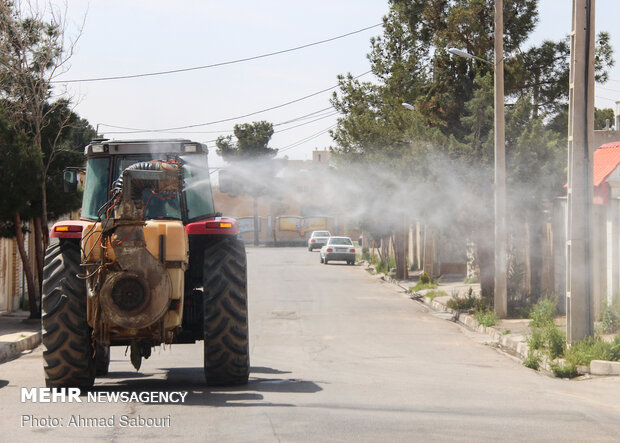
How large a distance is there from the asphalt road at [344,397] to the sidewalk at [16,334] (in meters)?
0.42

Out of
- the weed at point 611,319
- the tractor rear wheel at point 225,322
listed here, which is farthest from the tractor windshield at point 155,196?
the weed at point 611,319

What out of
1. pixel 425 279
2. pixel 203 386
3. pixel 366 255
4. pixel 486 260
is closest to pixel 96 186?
pixel 203 386

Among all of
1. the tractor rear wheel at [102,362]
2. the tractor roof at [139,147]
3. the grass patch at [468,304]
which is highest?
the tractor roof at [139,147]

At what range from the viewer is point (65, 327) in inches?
408

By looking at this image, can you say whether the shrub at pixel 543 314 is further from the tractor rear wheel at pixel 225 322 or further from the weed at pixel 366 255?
the weed at pixel 366 255

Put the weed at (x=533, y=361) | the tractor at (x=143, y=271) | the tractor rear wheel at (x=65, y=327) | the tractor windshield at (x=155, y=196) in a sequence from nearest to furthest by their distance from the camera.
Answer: the tractor at (x=143, y=271)
the tractor rear wheel at (x=65, y=327)
the tractor windshield at (x=155, y=196)
the weed at (x=533, y=361)

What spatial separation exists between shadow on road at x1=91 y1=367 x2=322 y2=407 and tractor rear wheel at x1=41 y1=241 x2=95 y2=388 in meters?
0.54

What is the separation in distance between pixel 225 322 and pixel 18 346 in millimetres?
8380

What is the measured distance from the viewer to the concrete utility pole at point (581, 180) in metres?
14.6

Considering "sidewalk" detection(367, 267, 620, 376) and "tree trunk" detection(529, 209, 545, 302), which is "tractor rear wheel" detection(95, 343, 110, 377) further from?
"tree trunk" detection(529, 209, 545, 302)

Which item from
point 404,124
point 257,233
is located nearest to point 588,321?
point 404,124

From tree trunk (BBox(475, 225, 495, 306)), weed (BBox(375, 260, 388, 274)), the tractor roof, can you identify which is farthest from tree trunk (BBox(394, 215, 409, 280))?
the tractor roof

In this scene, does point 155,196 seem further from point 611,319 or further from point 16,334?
point 611,319

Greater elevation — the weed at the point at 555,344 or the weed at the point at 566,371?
the weed at the point at 555,344
